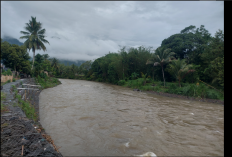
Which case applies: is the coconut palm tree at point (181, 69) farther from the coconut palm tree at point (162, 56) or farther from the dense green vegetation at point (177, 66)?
the coconut palm tree at point (162, 56)

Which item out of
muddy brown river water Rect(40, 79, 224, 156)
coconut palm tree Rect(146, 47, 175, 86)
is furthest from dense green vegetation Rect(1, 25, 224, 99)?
muddy brown river water Rect(40, 79, 224, 156)

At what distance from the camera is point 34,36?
20859 mm

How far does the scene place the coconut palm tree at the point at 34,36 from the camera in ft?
67.4

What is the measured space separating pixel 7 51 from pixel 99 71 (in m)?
27.9

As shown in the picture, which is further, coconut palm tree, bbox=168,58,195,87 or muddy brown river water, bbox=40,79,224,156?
coconut palm tree, bbox=168,58,195,87

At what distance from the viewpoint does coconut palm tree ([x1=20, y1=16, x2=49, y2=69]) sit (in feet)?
67.4

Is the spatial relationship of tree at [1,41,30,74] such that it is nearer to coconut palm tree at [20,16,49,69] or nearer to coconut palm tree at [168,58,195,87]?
coconut palm tree at [20,16,49,69]

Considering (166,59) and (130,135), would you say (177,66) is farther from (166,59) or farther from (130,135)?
(130,135)

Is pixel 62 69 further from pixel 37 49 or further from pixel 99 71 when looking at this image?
pixel 37 49

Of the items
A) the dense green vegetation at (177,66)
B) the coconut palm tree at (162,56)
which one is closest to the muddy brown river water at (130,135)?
the dense green vegetation at (177,66)

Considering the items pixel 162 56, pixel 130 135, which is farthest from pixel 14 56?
pixel 162 56

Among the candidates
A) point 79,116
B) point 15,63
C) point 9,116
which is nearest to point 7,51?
point 15,63

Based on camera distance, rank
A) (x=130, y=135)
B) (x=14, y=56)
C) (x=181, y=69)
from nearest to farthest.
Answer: (x=130, y=135) → (x=14, y=56) → (x=181, y=69)

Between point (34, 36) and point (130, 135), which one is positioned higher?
point (34, 36)
